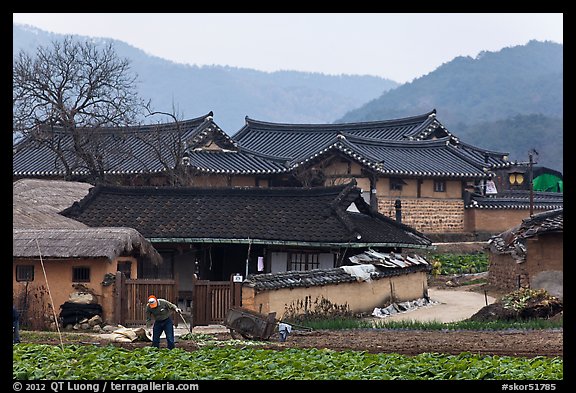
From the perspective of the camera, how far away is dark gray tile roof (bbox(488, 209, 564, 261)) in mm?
31394

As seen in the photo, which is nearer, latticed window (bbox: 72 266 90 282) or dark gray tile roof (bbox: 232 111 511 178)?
latticed window (bbox: 72 266 90 282)

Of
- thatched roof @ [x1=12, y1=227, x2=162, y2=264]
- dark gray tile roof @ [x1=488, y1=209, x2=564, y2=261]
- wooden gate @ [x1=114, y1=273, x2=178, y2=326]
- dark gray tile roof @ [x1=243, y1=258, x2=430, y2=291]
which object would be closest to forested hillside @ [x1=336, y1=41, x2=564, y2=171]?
dark gray tile roof @ [x1=488, y1=209, x2=564, y2=261]

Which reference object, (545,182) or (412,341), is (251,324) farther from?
(545,182)

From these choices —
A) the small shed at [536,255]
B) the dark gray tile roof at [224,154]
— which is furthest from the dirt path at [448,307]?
the dark gray tile roof at [224,154]

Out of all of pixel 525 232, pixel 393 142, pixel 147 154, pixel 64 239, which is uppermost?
pixel 393 142

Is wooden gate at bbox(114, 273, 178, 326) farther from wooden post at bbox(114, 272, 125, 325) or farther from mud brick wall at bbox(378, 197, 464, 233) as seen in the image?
mud brick wall at bbox(378, 197, 464, 233)

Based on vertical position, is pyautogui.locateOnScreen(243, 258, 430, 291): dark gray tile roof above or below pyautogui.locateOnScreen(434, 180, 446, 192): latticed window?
below

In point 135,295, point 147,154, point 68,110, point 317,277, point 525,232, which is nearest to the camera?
point 135,295

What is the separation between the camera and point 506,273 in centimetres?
3566

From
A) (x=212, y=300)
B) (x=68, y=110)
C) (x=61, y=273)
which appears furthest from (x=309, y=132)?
(x=61, y=273)

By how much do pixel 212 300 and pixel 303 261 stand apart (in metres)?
7.11

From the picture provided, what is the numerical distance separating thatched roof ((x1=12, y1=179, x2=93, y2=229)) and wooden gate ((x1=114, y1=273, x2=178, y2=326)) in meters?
4.07

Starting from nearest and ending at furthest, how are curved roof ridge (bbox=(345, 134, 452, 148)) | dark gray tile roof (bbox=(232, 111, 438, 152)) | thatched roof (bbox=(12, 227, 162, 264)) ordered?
thatched roof (bbox=(12, 227, 162, 264)), curved roof ridge (bbox=(345, 134, 452, 148)), dark gray tile roof (bbox=(232, 111, 438, 152))

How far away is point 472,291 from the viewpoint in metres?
38.4
